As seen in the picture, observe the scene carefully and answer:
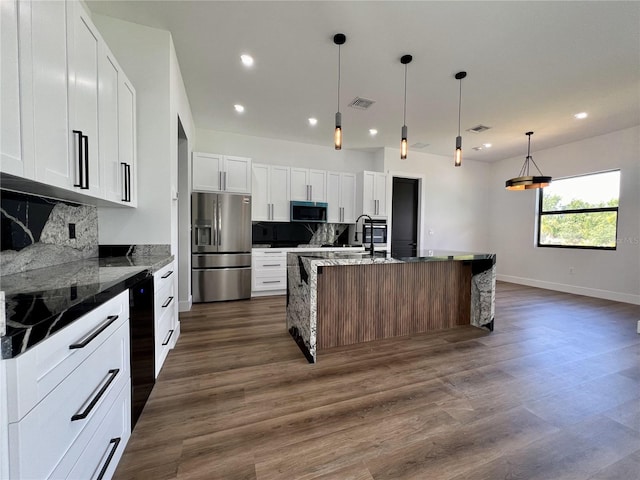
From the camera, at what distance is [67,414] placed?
2.79 feet

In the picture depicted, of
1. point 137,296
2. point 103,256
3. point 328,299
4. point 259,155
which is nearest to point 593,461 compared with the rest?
point 328,299

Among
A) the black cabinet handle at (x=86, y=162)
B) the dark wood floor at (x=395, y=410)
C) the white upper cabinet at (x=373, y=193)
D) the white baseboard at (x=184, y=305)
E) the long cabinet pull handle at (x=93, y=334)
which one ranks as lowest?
the dark wood floor at (x=395, y=410)

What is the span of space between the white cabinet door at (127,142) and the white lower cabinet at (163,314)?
0.71 m

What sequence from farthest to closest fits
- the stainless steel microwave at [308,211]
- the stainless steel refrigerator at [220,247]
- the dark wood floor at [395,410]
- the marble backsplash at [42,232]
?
1. the stainless steel microwave at [308,211]
2. the stainless steel refrigerator at [220,247]
3. the marble backsplash at [42,232]
4. the dark wood floor at [395,410]

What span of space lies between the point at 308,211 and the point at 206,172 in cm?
187

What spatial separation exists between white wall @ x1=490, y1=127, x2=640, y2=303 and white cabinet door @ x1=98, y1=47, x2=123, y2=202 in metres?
7.15

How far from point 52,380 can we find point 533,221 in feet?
24.6

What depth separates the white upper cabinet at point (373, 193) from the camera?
207 inches

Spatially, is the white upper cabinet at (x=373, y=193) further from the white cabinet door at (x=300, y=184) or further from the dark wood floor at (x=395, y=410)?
the dark wood floor at (x=395, y=410)

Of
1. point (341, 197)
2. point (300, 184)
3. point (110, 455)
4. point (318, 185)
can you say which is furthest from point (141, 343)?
point (341, 197)

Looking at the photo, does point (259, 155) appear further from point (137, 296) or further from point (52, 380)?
point (52, 380)

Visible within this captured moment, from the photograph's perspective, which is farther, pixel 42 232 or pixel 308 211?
pixel 308 211

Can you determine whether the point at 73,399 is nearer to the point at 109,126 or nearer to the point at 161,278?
the point at 161,278

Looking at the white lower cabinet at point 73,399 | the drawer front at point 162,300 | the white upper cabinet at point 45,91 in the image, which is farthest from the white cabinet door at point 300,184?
the white lower cabinet at point 73,399
